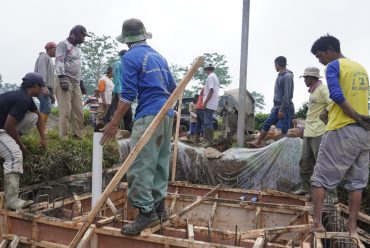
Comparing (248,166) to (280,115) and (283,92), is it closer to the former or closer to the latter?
(280,115)

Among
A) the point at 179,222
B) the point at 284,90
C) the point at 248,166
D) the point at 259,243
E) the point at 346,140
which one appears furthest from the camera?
the point at 284,90

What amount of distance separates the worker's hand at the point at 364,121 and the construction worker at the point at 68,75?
4506mm

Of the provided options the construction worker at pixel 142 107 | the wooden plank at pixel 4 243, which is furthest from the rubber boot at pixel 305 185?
the wooden plank at pixel 4 243

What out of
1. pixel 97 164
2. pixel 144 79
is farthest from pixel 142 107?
pixel 97 164

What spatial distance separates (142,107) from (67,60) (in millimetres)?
3208

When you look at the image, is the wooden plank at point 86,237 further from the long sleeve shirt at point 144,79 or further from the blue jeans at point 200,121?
the blue jeans at point 200,121

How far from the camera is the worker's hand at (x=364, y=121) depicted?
11.3 ft

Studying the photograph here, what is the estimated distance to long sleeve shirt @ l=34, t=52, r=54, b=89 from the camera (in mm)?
6605

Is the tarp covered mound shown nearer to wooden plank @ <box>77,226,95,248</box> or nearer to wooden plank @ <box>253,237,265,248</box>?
wooden plank @ <box>253,237,265,248</box>

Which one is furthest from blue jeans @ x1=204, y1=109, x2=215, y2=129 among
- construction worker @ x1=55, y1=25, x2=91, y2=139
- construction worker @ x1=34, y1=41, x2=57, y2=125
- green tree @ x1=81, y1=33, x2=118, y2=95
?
green tree @ x1=81, y1=33, x2=118, y2=95

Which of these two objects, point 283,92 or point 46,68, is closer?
point 46,68

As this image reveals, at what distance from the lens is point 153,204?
3613 millimetres

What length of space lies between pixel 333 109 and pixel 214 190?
2.63m

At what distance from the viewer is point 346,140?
346 centimetres
